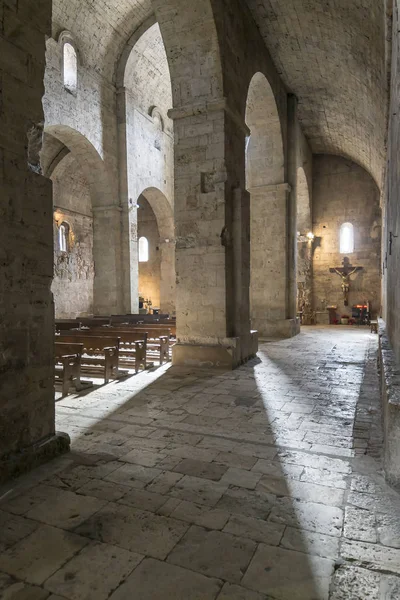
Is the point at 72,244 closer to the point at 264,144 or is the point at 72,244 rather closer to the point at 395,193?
the point at 264,144

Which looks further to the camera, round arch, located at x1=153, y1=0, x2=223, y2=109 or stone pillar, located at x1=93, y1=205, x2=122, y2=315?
stone pillar, located at x1=93, y1=205, x2=122, y2=315

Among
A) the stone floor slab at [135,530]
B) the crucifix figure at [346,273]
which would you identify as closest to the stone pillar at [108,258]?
the crucifix figure at [346,273]

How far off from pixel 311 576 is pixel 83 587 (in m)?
1.19

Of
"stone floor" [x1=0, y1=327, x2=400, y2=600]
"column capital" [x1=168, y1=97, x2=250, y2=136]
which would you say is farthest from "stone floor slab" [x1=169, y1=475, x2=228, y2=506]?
"column capital" [x1=168, y1=97, x2=250, y2=136]

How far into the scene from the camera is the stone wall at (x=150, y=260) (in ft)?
85.5

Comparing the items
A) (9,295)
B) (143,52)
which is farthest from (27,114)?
(143,52)

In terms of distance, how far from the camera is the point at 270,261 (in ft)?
42.3

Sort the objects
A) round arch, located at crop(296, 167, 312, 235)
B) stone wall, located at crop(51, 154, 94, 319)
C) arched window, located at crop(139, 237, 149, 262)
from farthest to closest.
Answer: arched window, located at crop(139, 237, 149, 262) → round arch, located at crop(296, 167, 312, 235) → stone wall, located at crop(51, 154, 94, 319)

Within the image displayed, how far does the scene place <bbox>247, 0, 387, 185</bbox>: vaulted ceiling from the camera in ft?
25.7

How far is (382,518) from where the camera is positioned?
2.61 meters

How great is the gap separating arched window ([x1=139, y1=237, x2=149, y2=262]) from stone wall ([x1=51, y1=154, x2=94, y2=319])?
6693mm

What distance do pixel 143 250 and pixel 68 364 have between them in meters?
21.4

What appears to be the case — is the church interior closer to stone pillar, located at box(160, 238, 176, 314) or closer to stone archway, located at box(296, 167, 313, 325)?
stone archway, located at box(296, 167, 313, 325)

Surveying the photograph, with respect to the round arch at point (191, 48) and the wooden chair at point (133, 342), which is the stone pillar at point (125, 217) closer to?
the wooden chair at point (133, 342)
